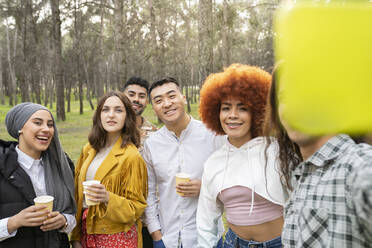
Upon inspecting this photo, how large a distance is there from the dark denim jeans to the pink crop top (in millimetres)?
115

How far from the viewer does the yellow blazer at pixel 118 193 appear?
2344mm

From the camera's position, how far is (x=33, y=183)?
2.21 metres

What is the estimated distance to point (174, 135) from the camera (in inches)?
106

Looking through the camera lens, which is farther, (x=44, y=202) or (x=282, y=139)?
(x=44, y=202)

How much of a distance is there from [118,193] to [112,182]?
0.39ft

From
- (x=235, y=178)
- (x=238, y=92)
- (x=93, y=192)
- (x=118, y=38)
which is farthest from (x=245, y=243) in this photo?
(x=118, y=38)

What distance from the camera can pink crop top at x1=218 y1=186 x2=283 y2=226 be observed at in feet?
6.19

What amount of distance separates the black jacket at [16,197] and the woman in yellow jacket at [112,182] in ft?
1.33

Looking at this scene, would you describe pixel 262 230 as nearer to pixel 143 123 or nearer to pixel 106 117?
pixel 106 117

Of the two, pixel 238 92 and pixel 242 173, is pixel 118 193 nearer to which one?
pixel 242 173

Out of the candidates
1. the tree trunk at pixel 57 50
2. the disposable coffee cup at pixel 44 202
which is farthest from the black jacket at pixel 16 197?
the tree trunk at pixel 57 50

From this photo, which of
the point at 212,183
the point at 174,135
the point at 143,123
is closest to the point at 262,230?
the point at 212,183

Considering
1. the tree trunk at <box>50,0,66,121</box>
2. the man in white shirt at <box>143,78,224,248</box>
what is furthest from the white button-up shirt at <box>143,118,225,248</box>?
the tree trunk at <box>50,0,66,121</box>

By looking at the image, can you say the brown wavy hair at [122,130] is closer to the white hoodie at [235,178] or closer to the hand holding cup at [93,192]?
the hand holding cup at [93,192]
